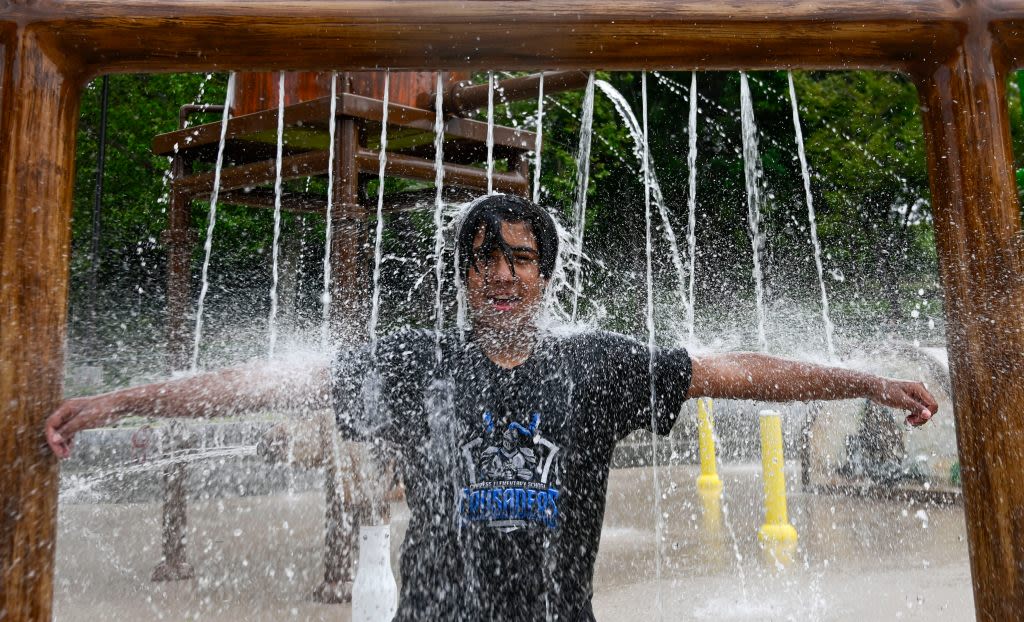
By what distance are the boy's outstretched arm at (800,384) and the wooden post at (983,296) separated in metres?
0.16

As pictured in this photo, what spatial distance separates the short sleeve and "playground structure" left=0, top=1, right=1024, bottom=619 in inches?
28.9

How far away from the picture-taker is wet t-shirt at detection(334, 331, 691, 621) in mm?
2209

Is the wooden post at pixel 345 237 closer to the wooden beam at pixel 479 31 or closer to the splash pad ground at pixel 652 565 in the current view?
the splash pad ground at pixel 652 565

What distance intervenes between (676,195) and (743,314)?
293cm

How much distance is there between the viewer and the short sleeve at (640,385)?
2355mm

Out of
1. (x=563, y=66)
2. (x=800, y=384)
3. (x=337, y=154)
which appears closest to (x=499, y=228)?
(x=563, y=66)

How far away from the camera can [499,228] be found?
96.3 inches

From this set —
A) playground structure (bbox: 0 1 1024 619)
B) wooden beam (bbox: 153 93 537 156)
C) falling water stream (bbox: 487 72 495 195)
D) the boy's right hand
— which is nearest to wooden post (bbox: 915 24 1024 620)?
playground structure (bbox: 0 1 1024 619)

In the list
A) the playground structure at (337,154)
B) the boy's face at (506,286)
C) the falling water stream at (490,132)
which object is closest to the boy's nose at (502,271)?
the boy's face at (506,286)

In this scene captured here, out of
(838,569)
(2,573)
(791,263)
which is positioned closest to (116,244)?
(791,263)

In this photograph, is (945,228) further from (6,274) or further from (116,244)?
(116,244)

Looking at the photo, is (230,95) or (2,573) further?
(230,95)

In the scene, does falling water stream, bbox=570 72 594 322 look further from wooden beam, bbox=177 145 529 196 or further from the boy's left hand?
the boy's left hand

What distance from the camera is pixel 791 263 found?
15703 mm
